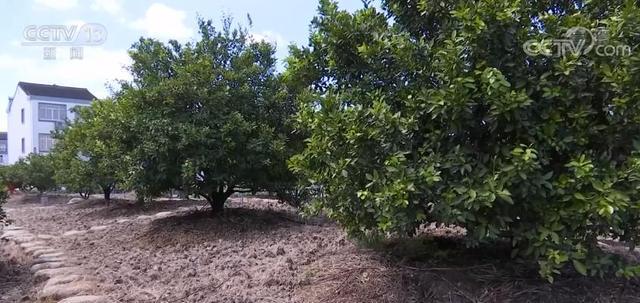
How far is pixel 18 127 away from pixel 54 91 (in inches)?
149

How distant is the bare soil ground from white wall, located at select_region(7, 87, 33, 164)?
3124 centimetres

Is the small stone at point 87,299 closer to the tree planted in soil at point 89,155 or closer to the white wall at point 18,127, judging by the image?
the tree planted in soil at point 89,155

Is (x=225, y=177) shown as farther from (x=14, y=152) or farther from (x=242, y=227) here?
(x=14, y=152)

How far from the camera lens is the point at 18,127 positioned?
113 feet

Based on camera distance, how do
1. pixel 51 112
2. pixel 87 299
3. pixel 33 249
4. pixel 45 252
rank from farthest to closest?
1. pixel 51 112
2. pixel 33 249
3. pixel 45 252
4. pixel 87 299

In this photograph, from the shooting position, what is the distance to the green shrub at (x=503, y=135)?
266 centimetres

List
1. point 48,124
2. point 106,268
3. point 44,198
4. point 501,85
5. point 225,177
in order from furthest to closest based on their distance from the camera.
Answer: point 48,124, point 44,198, point 225,177, point 106,268, point 501,85

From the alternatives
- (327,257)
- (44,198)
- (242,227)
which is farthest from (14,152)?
(327,257)

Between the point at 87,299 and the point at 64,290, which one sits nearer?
the point at 87,299

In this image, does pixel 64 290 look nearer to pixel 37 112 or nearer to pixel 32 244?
pixel 32 244

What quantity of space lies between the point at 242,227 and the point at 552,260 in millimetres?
4313

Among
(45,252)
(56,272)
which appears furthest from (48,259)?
(56,272)

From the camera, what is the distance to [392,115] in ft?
9.62

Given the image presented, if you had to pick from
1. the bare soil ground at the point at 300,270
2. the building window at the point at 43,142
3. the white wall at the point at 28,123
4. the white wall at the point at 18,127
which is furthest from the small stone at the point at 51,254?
the white wall at the point at 18,127
